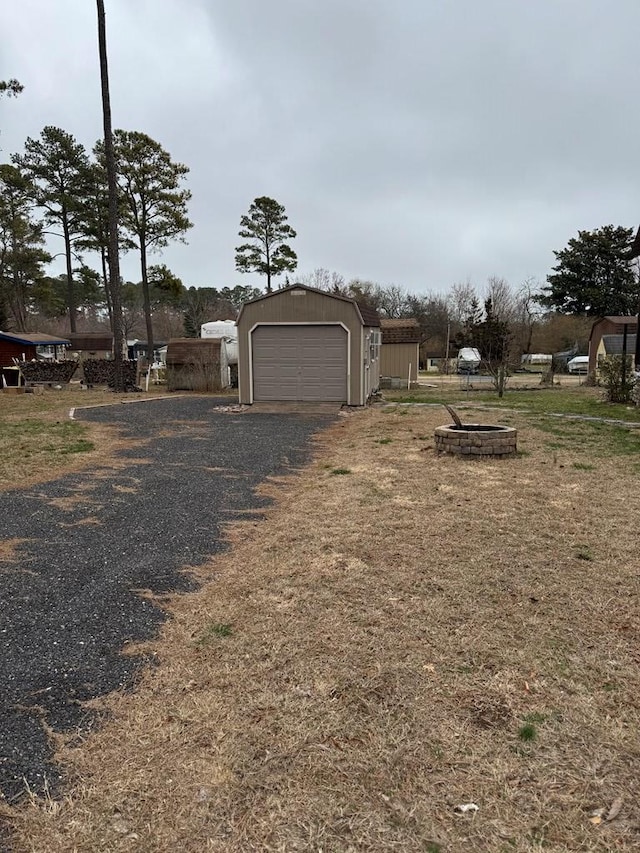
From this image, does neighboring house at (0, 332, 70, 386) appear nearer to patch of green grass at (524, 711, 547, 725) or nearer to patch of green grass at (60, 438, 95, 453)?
patch of green grass at (60, 438, 95, 453)

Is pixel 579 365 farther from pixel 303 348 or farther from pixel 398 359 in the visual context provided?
pixel 303 348

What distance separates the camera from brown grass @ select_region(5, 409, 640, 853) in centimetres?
172

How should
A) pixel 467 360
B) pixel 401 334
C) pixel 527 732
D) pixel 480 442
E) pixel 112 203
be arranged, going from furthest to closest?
1. pixel 467 360
2. pixel 401 334
3. pixel 112 203
4. pixel 480 442
5. pixel 527 732

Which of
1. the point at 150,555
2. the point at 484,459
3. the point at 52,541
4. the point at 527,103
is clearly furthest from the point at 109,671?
the point at 527,103

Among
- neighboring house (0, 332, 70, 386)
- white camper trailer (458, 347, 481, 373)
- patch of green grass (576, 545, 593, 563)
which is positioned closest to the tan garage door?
patch of green grass (576, 545, 593, 563)

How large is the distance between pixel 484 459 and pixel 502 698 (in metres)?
5.30

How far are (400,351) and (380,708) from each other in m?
23.0

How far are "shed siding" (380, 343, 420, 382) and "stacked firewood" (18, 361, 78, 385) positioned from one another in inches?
538

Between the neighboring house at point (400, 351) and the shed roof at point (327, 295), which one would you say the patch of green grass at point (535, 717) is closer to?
the shed roof at point (327, 295)

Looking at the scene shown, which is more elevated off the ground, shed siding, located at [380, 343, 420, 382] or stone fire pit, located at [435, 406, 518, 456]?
shed siding, located at [380, 343, 420, 382]

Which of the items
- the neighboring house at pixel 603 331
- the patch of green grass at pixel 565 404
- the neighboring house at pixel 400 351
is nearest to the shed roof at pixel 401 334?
the neighboring house at pixel 400 351

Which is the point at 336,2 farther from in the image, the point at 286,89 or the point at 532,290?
the point at 532,290

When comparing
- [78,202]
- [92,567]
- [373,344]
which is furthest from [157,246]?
[92,567]

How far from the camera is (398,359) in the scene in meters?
24.6
